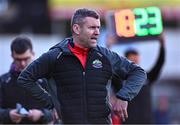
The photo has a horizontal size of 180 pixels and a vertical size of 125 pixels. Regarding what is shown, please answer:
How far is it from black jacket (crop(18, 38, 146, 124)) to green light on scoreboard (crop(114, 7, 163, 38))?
8.13 ft

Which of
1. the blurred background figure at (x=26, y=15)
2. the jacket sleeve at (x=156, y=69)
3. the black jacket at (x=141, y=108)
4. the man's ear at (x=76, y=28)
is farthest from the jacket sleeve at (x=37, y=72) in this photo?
the blurred background figure at (x=26, y=15)

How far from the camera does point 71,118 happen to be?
7.72 m

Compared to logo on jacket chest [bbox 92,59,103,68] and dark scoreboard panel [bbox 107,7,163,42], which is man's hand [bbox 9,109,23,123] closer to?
logo on jacket chest [bbox 92,59,103,68]

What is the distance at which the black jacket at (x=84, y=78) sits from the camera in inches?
302

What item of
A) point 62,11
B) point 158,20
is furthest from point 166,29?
point 158,20

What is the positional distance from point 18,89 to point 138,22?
1.87 metres

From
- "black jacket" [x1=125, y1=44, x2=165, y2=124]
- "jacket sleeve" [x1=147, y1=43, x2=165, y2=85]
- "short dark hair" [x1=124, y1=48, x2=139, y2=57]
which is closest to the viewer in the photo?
"black jacket" [x1=125, y1=44, x2=165, y2=124]

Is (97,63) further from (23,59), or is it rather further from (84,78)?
(23,59)

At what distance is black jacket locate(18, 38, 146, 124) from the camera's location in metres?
7.66

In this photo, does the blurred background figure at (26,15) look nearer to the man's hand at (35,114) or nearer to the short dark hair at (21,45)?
the short dark hair at (21,45)

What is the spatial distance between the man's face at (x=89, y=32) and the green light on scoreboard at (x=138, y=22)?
256 centimetres

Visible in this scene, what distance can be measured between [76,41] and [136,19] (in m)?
2.60

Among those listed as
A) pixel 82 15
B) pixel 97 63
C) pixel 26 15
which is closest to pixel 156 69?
pixel 97 63

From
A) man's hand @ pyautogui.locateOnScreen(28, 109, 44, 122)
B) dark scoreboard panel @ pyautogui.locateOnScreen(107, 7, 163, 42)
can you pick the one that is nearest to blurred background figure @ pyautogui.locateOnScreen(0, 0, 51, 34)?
dark scoreboard panel @ pyautogui.locateOnScreen(107, 7, 163, 42)
